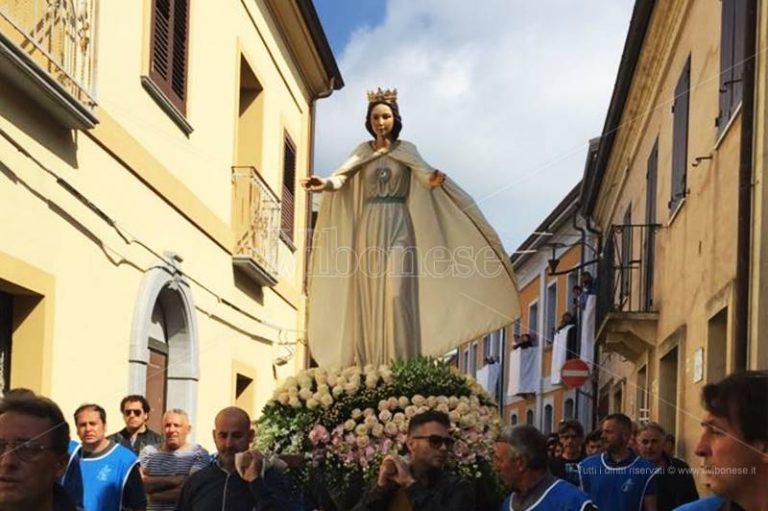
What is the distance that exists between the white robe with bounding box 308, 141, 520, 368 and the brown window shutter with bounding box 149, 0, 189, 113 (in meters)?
4.34

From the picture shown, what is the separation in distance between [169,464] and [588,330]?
15.4m

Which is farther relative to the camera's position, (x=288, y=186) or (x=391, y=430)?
(x=288, y=186)

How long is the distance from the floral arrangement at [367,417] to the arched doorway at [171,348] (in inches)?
193

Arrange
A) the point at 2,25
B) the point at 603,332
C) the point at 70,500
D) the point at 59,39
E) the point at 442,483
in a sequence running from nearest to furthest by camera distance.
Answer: the point at 70,500 < the point at 442,483 < the point at 2,25 < the point at 59,39 < the point at 603,332

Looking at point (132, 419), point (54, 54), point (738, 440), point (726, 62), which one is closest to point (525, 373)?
point (726, 62)

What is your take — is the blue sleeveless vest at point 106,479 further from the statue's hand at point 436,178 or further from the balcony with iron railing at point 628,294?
the balcony with iron railing at point 628,294

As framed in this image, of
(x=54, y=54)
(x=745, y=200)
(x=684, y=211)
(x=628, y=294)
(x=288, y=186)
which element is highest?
(x=288, y=186)

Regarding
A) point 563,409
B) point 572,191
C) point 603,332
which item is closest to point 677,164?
point 603,332

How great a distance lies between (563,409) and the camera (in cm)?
2994

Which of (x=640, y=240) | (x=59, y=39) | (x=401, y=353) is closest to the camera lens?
(x=401, y=353)

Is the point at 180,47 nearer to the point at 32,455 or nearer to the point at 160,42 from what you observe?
A: the point at 160,42

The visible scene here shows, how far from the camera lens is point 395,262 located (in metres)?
7.21

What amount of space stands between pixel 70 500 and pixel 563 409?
89.3 ft

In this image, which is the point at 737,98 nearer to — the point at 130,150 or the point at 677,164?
the point at 677,164
